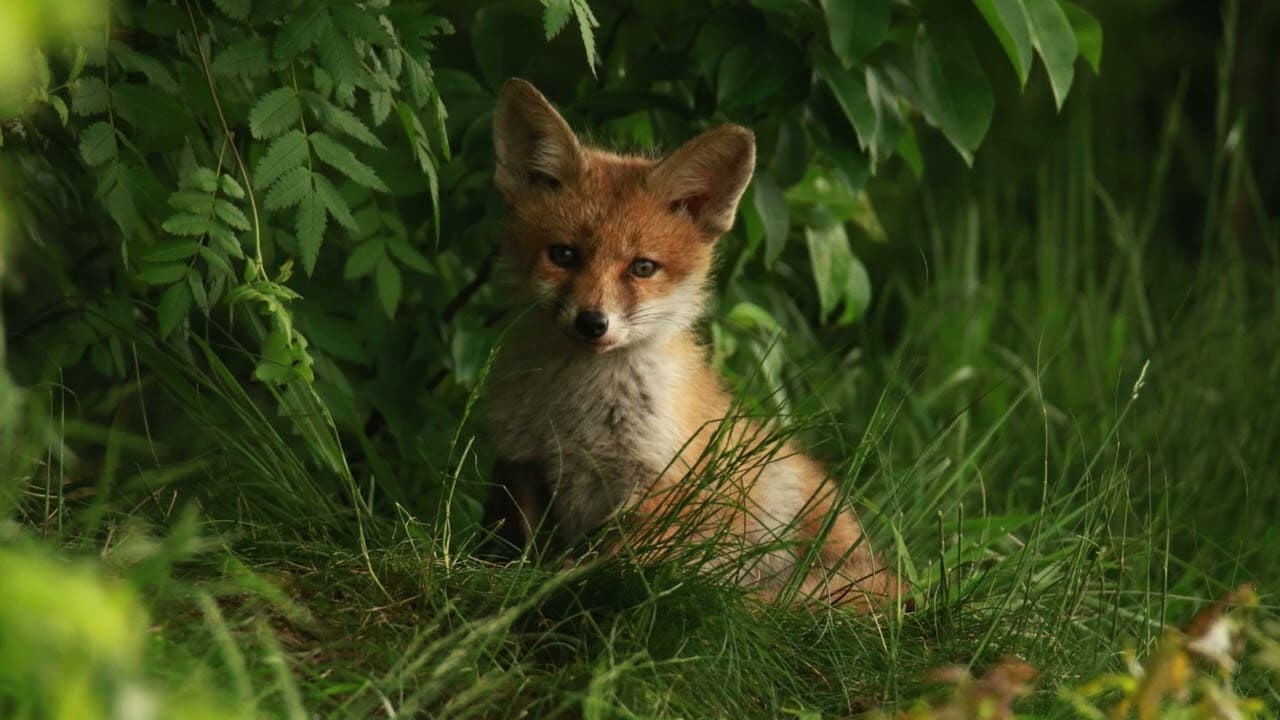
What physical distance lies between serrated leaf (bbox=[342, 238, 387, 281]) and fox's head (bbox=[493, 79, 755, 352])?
0.36 m

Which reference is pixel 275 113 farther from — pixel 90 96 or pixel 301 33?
pixel 90 96

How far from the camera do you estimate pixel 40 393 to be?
11.3 feet

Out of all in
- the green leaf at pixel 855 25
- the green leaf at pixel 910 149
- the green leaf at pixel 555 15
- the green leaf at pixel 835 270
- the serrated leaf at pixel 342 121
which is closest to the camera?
the green leaf at pixel 555 15

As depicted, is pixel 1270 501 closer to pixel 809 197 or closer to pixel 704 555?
pixel 809 197

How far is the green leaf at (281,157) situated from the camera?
3.20m

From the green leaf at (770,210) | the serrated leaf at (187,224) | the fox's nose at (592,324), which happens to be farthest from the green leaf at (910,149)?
the serrated leaf at (187,224)

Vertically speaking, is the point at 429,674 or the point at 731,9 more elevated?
the point at 731,9

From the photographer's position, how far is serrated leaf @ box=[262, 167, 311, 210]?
10.5 ft

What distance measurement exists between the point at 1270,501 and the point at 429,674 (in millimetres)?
3362

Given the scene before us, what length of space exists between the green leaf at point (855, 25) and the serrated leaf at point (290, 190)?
1.37m

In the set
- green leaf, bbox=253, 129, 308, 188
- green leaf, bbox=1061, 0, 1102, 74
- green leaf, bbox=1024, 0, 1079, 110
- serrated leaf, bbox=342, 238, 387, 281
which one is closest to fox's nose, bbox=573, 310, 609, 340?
serrated leaf, bbox=342, 238, 387, 281

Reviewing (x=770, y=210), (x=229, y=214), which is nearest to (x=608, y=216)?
(x=770, y=210)

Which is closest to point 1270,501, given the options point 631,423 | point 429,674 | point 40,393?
Result: point 631,423

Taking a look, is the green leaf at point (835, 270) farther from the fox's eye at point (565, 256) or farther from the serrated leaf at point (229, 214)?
the serrated leaf at point (229, 214)
